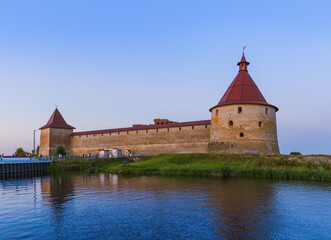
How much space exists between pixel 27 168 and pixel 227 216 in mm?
29421

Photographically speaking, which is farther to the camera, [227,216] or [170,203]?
[170,203]

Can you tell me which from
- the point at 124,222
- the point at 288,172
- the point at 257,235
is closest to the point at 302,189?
the point at 288,172

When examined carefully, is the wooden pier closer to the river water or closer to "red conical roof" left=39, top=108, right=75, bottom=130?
"red conical roof" left=39, top=108, right=75, bottom=130

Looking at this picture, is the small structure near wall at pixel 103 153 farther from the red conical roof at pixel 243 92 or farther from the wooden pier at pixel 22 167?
the red conical roof at pixel 243 92

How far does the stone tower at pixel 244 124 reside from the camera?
30641mm

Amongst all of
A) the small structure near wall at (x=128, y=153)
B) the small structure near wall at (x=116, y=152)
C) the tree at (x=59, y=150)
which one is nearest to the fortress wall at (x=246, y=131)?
the small structure near wall at (x=128, y=153)

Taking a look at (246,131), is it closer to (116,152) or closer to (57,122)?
(116,152)

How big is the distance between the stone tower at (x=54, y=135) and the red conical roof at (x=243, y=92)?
27.9 meters

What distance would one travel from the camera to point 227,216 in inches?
388

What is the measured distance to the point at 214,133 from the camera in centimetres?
3281

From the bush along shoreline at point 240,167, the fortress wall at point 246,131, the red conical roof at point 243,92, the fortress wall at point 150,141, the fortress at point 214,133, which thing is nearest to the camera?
the bush along shoreline at point 240,167

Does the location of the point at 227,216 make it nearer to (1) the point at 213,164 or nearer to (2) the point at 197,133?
(1) the point at 213,164

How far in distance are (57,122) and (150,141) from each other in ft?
60.6

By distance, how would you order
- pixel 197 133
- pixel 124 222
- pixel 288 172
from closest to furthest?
pixel 124 222, pixel 288 172, pixel 197 133
